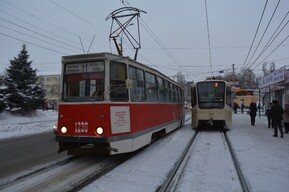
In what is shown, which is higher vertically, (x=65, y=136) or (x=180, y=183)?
(x=65, y=136)

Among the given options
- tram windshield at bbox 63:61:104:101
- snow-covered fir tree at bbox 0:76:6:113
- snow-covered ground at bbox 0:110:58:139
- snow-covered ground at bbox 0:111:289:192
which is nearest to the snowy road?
snow-covered ground at bbox 0:111:289:192

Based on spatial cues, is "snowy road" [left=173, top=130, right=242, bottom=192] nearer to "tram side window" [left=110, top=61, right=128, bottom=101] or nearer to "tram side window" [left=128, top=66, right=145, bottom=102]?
"tram side window" [left=128, top=66, right=145, bottom=102]

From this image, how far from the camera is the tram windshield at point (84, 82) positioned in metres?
8.09

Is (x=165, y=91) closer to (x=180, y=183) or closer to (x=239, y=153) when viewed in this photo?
(x=239, y=153)

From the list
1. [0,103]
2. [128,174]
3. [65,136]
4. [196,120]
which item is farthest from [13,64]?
[128,174]

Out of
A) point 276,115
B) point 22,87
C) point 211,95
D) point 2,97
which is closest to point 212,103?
point 211,95

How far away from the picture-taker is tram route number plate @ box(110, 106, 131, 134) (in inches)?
312

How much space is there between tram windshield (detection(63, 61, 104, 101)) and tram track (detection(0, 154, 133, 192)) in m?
1.77

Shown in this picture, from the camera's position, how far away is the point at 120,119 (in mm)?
8172

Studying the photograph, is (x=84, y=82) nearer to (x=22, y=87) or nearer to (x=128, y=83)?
(x=128, y=83)

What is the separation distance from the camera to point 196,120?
56.8 feet

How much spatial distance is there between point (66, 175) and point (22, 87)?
25711mm

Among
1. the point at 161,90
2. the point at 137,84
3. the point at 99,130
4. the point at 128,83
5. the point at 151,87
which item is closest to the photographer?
the point at 99,130

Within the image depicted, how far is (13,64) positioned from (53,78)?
88.9m
